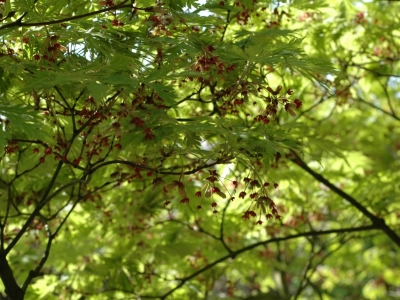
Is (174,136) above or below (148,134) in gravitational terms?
above

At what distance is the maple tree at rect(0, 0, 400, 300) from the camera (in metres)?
2.23

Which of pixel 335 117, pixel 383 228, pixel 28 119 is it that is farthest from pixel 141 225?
pixel 335 117

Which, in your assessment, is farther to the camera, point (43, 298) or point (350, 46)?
point (350, 46)

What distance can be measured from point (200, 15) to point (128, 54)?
46 centimetres

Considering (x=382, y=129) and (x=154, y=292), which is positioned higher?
(x=382, y=129)

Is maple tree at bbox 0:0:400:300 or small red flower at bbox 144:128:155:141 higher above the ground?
maple tree at bbox 0:0:400:300

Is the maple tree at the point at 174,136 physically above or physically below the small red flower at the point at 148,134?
above

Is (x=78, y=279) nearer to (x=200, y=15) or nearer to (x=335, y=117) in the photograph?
(x=200, y=15)

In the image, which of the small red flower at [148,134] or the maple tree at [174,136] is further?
the maple tree at [174,136]

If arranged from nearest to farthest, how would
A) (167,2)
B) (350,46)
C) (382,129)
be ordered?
(167,2) < (350,46) < (382,129)

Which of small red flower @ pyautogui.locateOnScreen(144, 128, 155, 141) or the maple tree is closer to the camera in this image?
small red flower @ pyautogui.locateOnScreen(144, 128, 155, 141)

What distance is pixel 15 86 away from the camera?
280cm

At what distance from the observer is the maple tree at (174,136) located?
2.23 m

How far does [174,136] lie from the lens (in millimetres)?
2273
